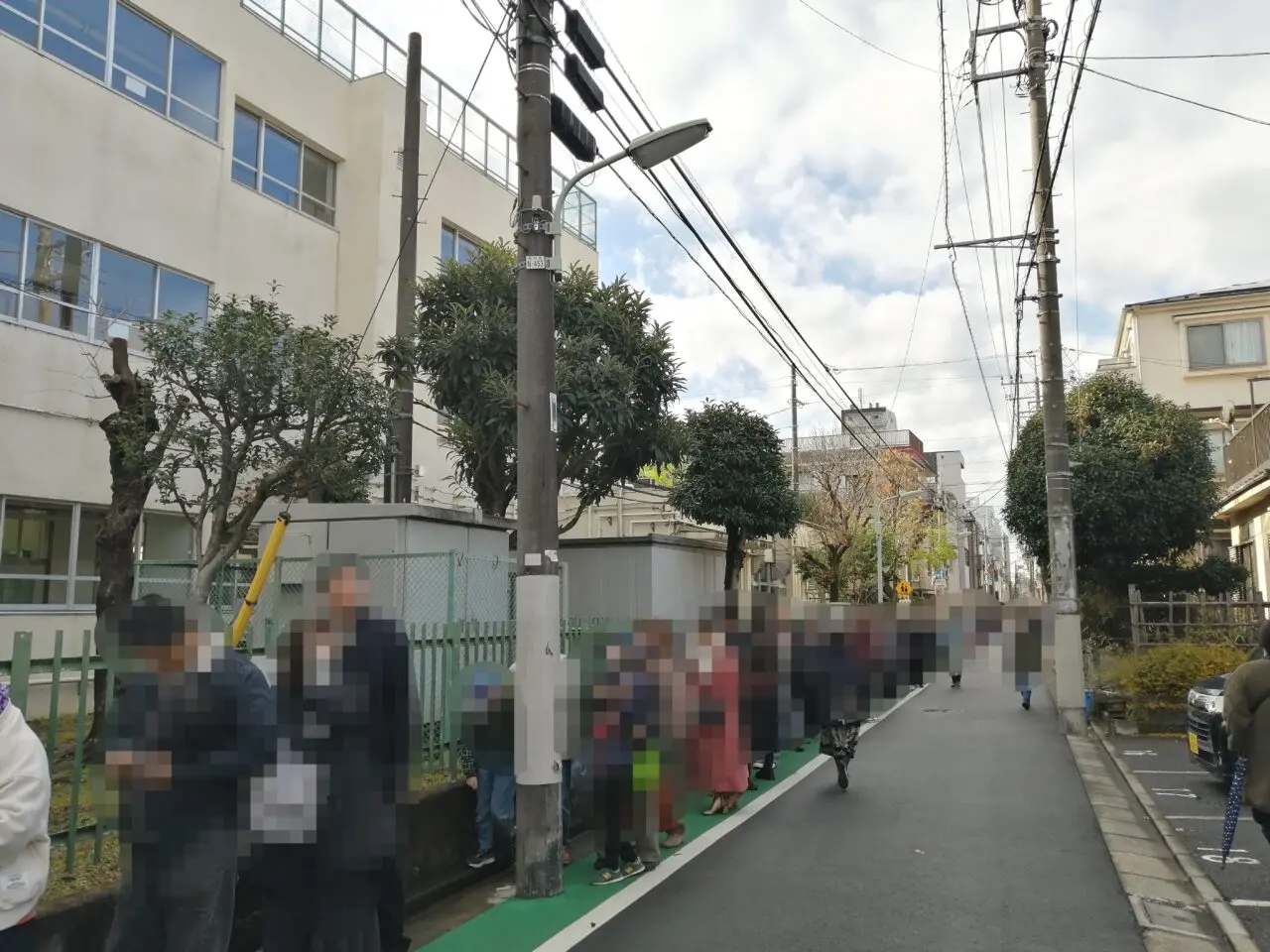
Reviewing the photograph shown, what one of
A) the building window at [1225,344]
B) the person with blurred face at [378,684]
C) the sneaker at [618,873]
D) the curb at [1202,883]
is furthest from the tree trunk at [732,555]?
the building window at [1225,344]

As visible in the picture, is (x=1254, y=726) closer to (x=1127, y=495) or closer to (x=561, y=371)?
(x=561, y=371)

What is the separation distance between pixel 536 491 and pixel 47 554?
10045mm

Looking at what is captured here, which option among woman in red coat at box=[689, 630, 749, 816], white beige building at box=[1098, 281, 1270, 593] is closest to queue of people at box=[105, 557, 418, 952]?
woman in red coat at box=[689, 630, 749, 816]

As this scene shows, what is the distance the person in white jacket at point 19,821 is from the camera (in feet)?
9.80

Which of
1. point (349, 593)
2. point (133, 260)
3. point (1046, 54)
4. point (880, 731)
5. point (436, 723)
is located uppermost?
point (1046, 54)

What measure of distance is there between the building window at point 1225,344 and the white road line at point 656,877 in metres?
23.9

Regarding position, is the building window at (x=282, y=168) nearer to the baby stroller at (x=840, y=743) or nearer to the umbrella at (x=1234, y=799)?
the baby stroller at (x=840, y=743)

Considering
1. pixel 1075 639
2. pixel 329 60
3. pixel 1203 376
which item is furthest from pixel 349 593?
pixel 1203 376

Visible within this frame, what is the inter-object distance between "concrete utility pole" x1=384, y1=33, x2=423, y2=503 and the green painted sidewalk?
6.16 metres

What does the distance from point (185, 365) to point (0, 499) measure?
21.6 feet

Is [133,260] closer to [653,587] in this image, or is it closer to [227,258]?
[227,258]

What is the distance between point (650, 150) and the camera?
7.50 meters

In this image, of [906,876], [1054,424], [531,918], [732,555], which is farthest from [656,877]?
[732,555]

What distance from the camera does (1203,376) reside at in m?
28.0
